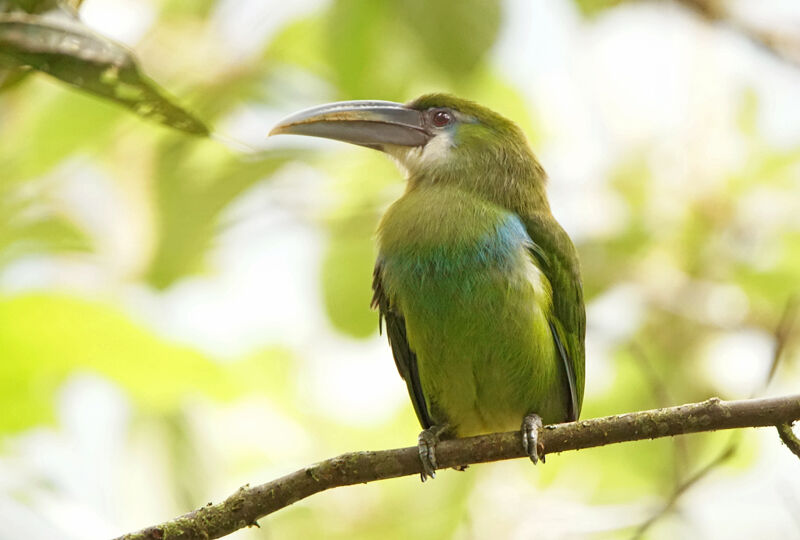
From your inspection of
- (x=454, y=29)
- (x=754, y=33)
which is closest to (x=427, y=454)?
(x=454, y=29)

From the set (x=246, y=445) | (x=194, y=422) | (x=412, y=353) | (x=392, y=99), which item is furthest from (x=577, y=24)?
(x=246, y=445)

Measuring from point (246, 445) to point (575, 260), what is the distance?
246 centimetres

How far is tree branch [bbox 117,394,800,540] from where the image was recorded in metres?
2.22

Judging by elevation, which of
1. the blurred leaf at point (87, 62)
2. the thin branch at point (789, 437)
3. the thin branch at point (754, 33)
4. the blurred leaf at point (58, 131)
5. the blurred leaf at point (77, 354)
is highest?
the thin branch at point (754, 33)

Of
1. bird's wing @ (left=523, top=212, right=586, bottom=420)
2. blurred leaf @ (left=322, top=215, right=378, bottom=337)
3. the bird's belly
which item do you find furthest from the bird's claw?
blurred leaf @ (left=322, top=215, right=378, bottom=337)

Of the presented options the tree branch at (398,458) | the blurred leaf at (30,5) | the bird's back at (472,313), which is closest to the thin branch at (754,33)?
the bird's back at (472,313)

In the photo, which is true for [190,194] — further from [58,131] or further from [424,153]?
[424,153]

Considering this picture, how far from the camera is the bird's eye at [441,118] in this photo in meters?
4.08

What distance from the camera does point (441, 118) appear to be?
13.4 feet

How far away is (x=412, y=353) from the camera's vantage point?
3.49 m

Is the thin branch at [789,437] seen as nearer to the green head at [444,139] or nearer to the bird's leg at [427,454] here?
the bird's leg at [427,454]

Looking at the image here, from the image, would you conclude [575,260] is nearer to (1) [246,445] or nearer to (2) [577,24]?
(2) [577,24]

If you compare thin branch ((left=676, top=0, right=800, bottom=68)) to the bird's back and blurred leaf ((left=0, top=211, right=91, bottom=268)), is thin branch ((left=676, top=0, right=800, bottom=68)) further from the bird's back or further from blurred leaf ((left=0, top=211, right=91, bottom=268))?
blurred leaf ((left=0, top=211, right=91, bottom=268))

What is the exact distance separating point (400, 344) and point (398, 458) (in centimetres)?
94
